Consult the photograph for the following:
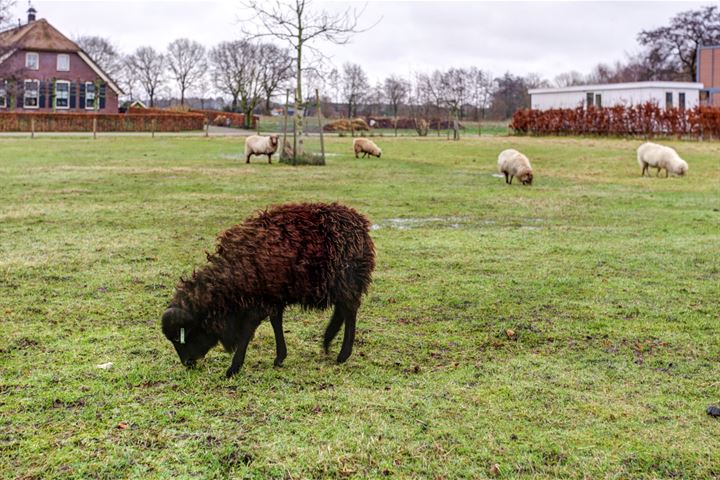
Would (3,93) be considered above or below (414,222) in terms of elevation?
above

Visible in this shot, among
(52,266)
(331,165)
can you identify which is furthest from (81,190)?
(331,165)

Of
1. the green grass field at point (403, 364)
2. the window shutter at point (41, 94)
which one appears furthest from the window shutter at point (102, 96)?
the green grass field at point (403, 364)

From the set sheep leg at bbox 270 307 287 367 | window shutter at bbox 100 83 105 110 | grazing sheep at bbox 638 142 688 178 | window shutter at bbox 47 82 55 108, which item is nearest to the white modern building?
grazing sheep at bbox 638 142 688 178

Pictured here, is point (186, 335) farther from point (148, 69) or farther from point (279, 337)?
point (148, 69)

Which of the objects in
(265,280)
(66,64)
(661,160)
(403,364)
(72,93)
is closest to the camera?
(265,280)

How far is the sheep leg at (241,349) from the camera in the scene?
5047 millimetres

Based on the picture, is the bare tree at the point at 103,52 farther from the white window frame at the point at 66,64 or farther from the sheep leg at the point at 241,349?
the sheep leg at the point at 241,349

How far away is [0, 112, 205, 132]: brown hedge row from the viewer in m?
53.8

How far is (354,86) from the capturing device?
93625 millimetres

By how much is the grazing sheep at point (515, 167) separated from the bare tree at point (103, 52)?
101 metres

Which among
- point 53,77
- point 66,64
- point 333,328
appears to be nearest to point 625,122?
point 333,328

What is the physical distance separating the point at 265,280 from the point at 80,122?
5623 cm

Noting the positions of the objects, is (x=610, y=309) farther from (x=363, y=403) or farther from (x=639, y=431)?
(x=363, y=403)

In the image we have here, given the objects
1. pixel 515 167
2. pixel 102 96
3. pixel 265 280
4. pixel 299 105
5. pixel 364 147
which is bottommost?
pixel 265 280
